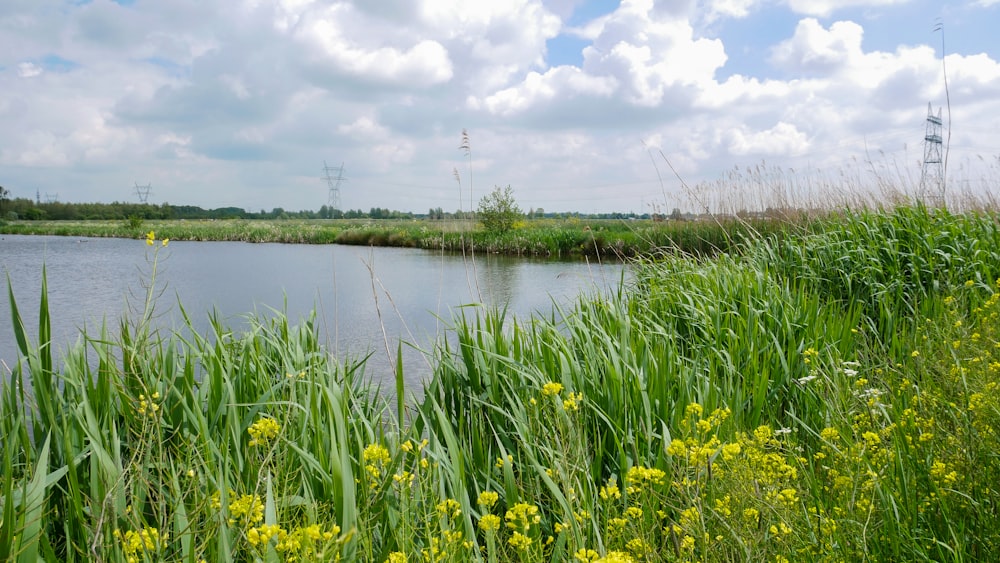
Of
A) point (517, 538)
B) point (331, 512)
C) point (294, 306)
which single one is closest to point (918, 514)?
point (517, 538)

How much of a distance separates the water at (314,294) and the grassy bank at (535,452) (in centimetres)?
119

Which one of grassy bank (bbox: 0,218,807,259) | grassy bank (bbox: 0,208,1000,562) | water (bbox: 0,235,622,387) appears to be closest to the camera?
grassy bank (bbox: 0,208,1000,562)

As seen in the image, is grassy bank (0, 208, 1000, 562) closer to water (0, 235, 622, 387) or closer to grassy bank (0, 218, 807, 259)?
water (0, 235, 622, 387)

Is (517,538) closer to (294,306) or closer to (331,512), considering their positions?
(331,512)

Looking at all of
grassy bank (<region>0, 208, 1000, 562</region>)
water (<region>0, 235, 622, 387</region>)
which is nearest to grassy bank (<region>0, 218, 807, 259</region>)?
water (<region>0, 235, 622, 387</region>)

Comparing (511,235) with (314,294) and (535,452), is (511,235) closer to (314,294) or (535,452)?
(314,294)

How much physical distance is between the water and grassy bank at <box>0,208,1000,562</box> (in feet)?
Result: 3.90

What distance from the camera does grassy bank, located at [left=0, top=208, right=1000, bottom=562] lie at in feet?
5.33

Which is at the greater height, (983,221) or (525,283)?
(983,221)

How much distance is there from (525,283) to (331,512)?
34.2ft

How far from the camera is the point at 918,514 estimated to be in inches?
73.2

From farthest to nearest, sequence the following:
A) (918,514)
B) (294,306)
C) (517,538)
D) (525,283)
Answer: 1. (525,283)
2. (294,306)
3. (918,514)
4. (517,538)

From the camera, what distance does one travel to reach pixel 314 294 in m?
9.32

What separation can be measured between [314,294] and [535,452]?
7.41m
